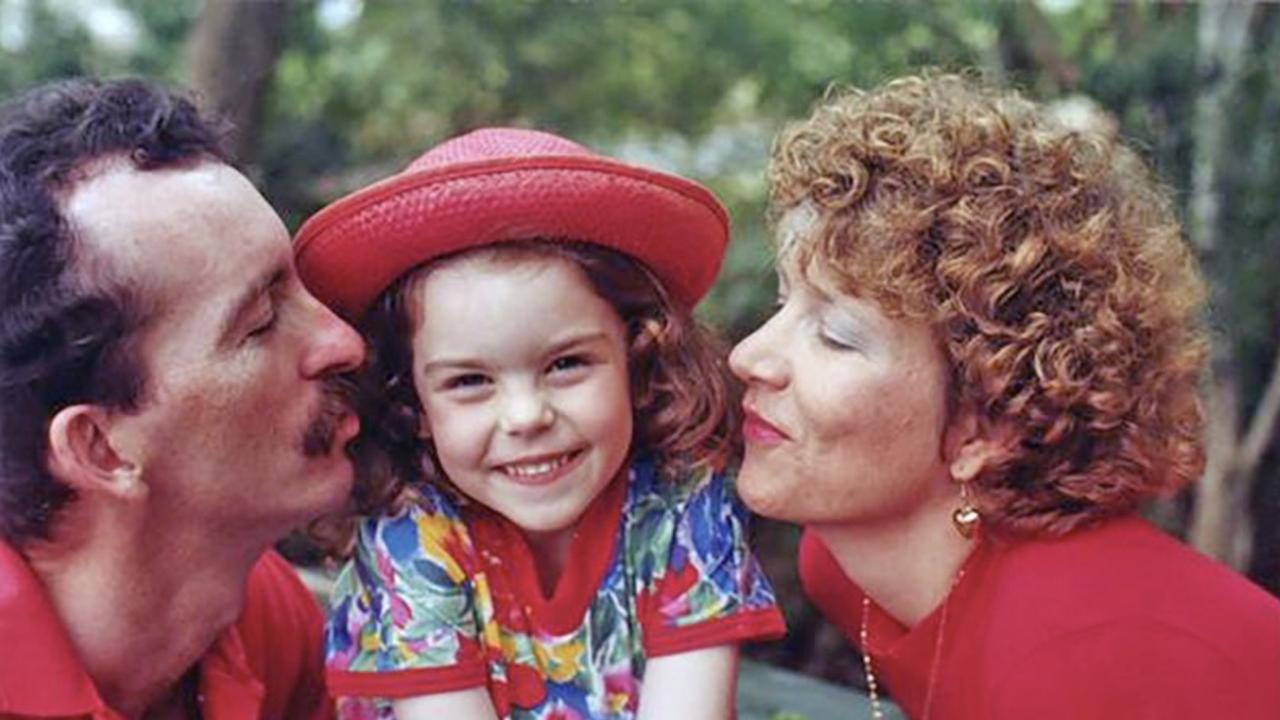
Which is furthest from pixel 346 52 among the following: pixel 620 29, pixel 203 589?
pixel 203 589

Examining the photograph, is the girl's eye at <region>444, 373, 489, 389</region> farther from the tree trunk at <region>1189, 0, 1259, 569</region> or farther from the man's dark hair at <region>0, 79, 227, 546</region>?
the tree trunk at <region>1189, 0, 1259, 569</region>

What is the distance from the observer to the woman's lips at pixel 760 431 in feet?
7.89

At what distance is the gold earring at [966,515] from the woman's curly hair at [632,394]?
348 millimetres

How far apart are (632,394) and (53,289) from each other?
0.81 meters

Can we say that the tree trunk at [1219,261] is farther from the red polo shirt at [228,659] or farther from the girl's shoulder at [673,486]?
the red polo shirt at [228,659]

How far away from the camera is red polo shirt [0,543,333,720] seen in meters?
2.18

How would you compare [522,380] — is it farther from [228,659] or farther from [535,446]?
[228,659]

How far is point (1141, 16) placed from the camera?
17.5 feet

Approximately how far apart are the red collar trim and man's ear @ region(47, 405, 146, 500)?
50 cm

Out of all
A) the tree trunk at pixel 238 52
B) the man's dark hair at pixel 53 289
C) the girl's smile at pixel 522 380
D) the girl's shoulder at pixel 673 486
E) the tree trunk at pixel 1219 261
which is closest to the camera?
the man's dark hair at pixel 53 289

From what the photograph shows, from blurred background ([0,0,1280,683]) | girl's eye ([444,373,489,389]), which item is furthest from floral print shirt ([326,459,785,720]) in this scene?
blurred background ([0,0,1280,683])

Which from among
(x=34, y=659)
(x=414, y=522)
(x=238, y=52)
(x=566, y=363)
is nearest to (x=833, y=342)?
(x=566, y=363)

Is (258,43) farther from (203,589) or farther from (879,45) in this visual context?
(203,589)

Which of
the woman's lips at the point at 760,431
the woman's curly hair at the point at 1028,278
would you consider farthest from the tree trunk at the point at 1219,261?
the woman's lips at the point at 760,431
